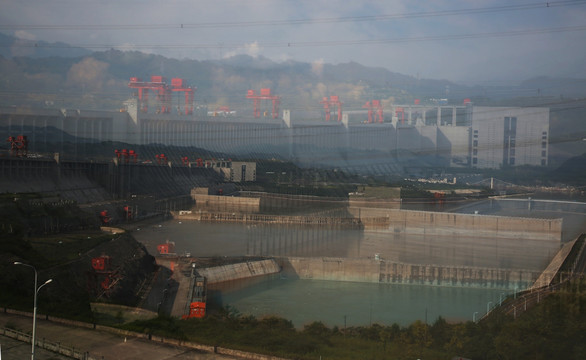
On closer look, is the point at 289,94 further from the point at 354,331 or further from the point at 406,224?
the point at 354,331

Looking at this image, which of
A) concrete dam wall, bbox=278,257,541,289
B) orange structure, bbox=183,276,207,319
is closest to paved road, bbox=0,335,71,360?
orange structure, bbox=183,276,207,319

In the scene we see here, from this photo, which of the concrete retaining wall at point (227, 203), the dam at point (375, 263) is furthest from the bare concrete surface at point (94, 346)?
the concrete retaining wall at point (227, 203)

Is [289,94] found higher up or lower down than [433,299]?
higher up

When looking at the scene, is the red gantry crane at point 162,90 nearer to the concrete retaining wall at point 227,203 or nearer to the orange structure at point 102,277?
the concrete retaining wall at point 227,203

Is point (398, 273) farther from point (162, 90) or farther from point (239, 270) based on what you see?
point (162, 90)

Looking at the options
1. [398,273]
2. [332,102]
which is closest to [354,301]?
[398,273]

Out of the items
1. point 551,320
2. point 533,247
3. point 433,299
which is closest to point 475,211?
point 533,247
